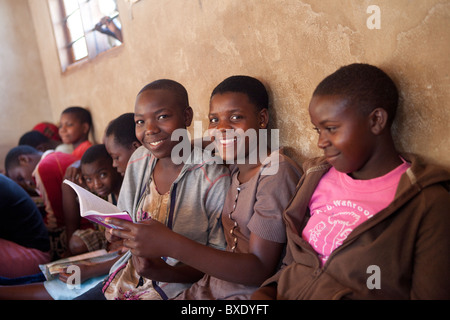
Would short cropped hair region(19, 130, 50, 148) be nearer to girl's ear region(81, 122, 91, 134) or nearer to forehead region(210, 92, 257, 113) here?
girl's ear region(81, 122, 91, 134)

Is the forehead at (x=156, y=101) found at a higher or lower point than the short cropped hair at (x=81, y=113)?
lower

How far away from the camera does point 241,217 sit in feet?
4.84

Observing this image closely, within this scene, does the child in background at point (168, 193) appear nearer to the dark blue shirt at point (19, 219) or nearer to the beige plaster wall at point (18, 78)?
the dark blue shirt at point (19, 219)

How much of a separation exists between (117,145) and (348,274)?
167 centimetres

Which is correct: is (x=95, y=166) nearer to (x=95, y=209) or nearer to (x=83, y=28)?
(x=95, y=209)

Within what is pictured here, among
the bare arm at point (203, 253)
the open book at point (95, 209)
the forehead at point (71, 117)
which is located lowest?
the bare arm at point (203, 253)

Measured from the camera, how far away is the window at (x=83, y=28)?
11.3 feet

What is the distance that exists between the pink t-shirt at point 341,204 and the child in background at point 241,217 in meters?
0.14

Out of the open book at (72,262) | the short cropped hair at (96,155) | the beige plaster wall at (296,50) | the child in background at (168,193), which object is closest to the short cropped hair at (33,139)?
the beige plaster wall at (296,50)

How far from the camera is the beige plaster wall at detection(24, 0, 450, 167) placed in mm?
1128

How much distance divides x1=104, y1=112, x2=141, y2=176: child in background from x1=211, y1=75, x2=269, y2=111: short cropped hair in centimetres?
89

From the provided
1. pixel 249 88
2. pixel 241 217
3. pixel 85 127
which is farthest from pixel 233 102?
pixel 85 127

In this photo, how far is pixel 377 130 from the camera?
110 cm

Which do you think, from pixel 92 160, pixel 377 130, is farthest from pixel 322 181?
pixel 92 160
